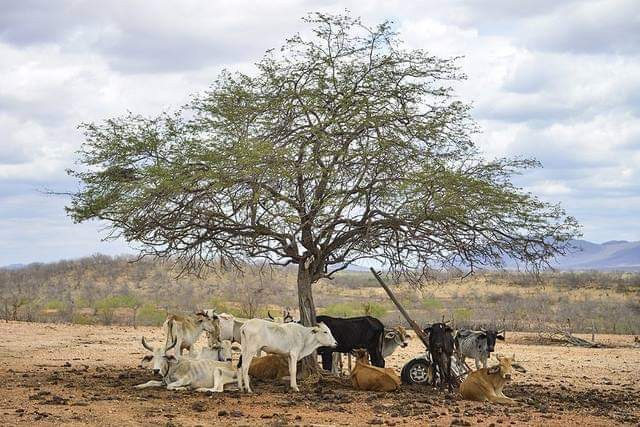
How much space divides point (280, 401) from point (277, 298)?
38.0 meters

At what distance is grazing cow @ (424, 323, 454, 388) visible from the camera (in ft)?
51.9

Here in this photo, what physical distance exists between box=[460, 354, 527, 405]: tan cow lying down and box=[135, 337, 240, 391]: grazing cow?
3.96 metres

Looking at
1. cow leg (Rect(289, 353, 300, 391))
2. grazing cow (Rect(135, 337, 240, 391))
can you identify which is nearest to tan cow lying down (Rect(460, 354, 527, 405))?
cow leg (Rect(289, 353, 300, 391))

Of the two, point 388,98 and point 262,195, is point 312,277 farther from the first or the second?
point 388,98

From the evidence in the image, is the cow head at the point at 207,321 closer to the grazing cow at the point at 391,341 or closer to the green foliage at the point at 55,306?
the grazing cow at the point at 391,341

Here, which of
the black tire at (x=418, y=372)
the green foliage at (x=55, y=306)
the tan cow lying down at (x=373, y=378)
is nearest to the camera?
the tan cow lying down at (x=373, y=378)

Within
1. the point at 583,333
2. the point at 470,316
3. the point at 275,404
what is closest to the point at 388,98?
the point at 275,404

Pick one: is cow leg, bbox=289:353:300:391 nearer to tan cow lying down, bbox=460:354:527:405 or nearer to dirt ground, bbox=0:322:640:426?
dirt ground, bbox=0:322:640:426

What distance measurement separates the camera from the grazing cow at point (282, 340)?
15.1m

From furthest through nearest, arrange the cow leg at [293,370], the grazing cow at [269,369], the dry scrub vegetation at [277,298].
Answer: the dry scrub vegetation at [277,298]
the grazing cow at [269,369]
the cow leg at [293,370]

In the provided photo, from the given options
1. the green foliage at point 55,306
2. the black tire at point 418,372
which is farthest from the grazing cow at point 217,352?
the green foliage at point 55,306

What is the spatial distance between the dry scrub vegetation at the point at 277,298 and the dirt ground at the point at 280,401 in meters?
11.0

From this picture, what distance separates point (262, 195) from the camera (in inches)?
609

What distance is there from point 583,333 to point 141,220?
21726 millimetres
